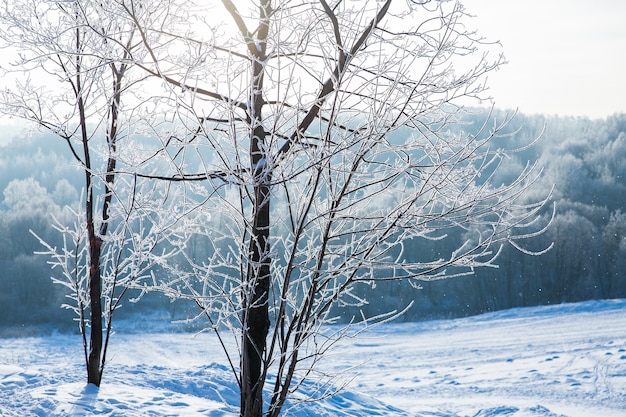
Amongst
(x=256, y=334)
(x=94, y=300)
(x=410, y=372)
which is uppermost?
(x=94, y=300)

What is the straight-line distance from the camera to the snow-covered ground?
6.14 meters

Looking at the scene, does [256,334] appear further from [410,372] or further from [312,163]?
[410,372]

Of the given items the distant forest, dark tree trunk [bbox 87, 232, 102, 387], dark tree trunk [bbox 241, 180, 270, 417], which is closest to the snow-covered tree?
dark tree trunk [bbox 241, 180, 270, 417]

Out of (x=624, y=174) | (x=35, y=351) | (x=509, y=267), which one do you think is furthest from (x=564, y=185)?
(x=35, y=351)

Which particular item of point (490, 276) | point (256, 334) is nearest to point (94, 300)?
point (256, 334)

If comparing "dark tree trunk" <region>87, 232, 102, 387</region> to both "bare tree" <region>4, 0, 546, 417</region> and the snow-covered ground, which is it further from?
"bare tree" <region>4, 0, 546, 417</region>

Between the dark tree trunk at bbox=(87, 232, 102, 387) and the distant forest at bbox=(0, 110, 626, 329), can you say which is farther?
the distant forest at bbox=(0, 110, 626, 329)

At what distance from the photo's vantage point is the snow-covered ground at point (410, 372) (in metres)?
6.14

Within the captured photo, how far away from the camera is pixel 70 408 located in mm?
5480

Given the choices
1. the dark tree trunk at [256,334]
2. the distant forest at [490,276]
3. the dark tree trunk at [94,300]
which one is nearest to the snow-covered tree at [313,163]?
→ the dark tree trunk at [256,334]

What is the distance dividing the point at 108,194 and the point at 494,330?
1968 centimetres

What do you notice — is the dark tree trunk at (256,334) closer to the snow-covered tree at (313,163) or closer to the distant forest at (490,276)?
the snow-covered tree at (313,163)

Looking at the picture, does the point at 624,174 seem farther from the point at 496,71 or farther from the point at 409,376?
the point at 496,71

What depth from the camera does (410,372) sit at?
17.1 metres
